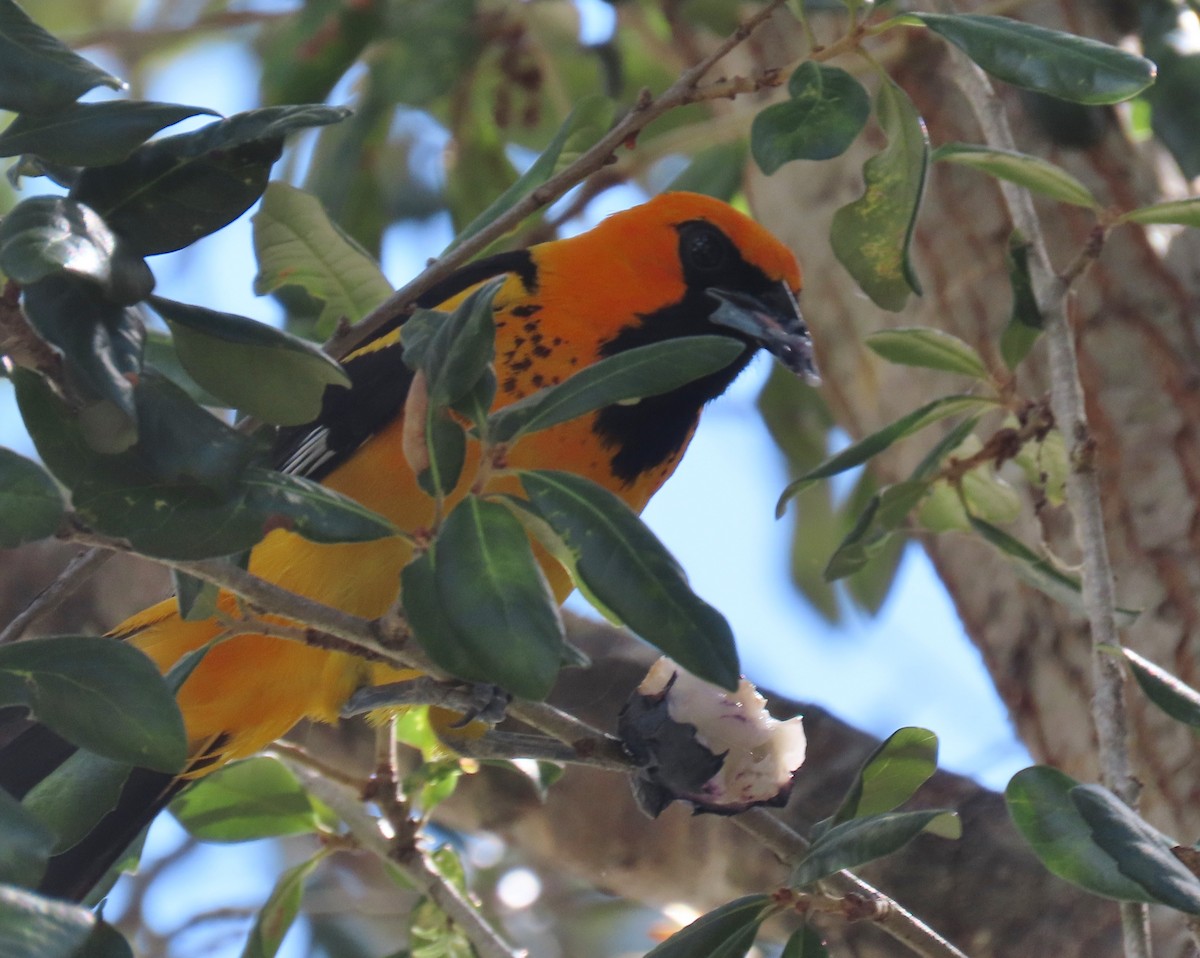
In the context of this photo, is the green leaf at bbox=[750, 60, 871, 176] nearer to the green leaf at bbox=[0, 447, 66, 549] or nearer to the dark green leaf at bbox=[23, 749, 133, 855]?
the green leaf at bbox=[0, 447, 66, 549]

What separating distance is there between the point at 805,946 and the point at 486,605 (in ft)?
2.19

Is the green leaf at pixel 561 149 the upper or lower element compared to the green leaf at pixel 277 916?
upper

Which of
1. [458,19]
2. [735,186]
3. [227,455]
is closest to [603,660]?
[735,186]

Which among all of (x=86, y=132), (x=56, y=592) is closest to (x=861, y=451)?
(x=56, y=592)

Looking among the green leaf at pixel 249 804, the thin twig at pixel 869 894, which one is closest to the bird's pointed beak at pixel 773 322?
the thin twig at pixel 869 894

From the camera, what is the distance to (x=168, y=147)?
151 centimetres

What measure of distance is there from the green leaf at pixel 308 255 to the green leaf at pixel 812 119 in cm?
95

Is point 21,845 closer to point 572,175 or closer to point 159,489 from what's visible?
point 159,489

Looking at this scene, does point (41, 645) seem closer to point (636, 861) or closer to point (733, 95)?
point (733, 95)

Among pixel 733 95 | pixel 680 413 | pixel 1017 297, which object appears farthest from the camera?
pixel 680 413

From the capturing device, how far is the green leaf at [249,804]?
282cm

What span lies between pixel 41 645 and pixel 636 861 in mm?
2249

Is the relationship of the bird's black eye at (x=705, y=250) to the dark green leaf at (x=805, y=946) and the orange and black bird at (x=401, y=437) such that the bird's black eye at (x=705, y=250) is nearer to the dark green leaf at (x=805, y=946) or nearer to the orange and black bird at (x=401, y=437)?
the orange and black bird at (x=401, y=437)

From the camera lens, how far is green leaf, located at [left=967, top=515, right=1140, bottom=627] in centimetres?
247
